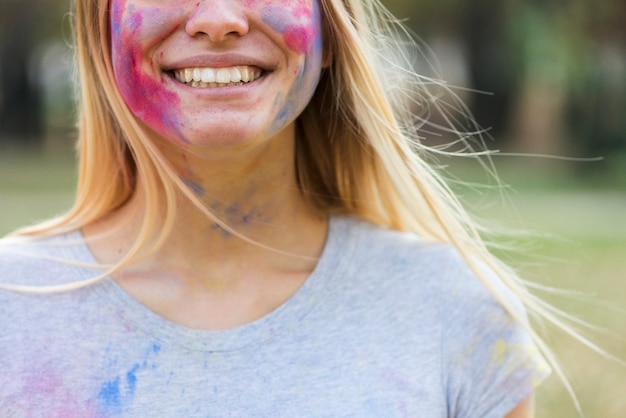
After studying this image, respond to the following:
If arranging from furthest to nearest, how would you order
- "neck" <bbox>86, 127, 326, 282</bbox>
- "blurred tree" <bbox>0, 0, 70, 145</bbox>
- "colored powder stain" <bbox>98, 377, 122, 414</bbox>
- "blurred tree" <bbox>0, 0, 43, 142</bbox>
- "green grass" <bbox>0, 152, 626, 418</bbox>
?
"blurred tree" <bbox>0, 0, 43, 142</bbox>
"blurred tree" <bbox>0, 0, 70, 145</bbox>
"green grass" <bbox>0, 152, 626, 418</bbox>
"neck" <bbox>86, 127, 326, 282</bbox>
"colored powder stain" <bbox>98, 377, 122, 414</bbox>

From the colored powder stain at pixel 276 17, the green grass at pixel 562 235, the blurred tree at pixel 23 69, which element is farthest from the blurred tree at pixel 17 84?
the colored powder stain at pixel 276 17

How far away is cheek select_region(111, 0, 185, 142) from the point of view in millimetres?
2455

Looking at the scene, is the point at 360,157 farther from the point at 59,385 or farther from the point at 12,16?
the point at 12,16

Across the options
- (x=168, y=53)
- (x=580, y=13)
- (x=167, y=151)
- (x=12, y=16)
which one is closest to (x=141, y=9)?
(x=168, y=53)

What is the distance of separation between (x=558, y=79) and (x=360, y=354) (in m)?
22.4

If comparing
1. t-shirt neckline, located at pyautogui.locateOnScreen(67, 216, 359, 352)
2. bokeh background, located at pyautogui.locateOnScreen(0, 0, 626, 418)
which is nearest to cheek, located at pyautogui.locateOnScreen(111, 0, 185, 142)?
t-shirt neckline, located at pyautogui.locateOnScreen(67, 216, 359, 352)

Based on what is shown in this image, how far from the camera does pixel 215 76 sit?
7.93ft

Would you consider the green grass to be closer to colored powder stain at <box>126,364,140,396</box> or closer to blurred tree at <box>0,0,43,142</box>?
colored powder stain at <box>126,364,140,396</box>

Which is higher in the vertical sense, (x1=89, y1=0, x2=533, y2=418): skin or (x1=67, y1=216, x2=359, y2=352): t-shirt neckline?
(x1=89, y1=0, x2=533, y2=418): skin

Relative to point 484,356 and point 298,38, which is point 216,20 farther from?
point 484,356

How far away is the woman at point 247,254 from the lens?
2.38m

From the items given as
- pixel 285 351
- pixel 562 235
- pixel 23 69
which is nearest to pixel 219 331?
pixel 285 351

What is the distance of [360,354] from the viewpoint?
2475 millimetres

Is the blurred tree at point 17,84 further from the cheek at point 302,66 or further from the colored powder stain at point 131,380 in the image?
the colored powder stain at point 131,380
